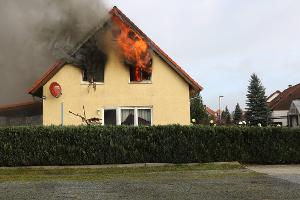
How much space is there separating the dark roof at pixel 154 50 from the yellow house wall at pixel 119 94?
0.26m

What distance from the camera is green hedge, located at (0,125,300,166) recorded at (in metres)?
16.9

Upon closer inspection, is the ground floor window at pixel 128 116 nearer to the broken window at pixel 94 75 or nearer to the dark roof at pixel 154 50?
the broken window at pixel 94 75

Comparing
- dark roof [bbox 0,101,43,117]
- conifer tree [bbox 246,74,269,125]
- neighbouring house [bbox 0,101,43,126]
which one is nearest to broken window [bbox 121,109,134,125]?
dark roof [bbox 0,101,43,117]

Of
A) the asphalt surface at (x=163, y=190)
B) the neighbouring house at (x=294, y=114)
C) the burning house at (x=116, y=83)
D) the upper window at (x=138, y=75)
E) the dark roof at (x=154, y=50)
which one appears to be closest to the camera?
the asphalt surface at (x=163, y=190)

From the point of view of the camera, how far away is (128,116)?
22688mm

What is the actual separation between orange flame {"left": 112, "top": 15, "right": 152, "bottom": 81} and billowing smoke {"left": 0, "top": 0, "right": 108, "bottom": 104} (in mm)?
1201

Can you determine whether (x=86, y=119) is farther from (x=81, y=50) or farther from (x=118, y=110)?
(x=81, y=50)

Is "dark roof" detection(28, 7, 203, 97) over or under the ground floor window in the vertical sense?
over

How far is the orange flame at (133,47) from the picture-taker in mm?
22203

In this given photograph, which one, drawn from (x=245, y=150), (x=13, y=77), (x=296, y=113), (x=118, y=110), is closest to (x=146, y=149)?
(x=245, y=150)

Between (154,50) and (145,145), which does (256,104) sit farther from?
(145,145)

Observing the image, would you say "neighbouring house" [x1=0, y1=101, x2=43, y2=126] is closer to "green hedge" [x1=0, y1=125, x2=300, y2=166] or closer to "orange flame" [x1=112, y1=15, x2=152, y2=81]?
"orange flame" [x1=112, y1=15, x2=152, y2=81]

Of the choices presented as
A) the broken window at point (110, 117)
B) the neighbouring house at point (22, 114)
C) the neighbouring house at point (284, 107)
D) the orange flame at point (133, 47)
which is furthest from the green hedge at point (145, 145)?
the neighbouring house at point (284, 107)

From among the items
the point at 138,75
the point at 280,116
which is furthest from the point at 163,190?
the point at 280,116
